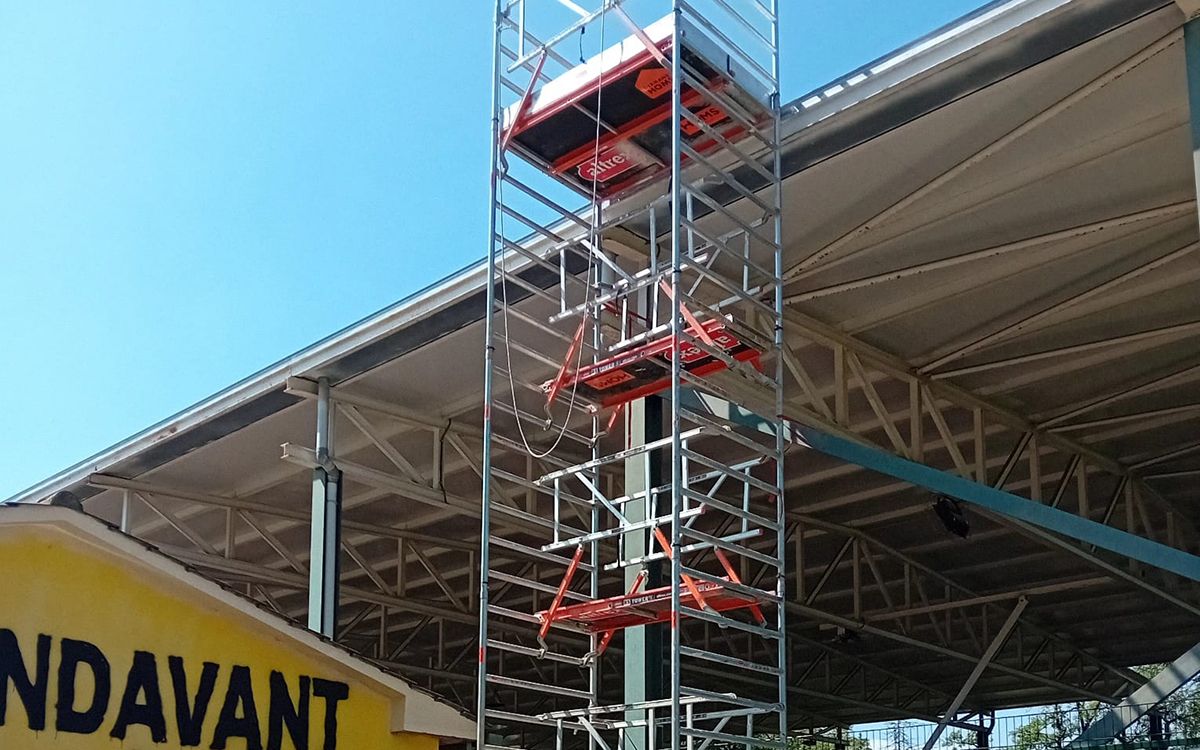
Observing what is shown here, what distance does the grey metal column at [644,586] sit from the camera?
12.5 m

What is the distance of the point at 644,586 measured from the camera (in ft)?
41.0

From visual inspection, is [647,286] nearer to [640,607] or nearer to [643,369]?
[643,369]

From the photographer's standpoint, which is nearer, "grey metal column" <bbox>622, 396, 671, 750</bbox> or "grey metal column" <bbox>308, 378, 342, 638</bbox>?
"grey metal column" <bbox>622, 396, 671, 750</bbox>

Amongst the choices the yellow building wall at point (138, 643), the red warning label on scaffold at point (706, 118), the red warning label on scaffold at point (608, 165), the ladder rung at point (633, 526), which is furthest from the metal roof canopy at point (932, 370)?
the yellow building wall at point (138, 643)

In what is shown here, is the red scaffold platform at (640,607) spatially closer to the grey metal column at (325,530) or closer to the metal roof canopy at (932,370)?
the metal roof canopy at (932,370)

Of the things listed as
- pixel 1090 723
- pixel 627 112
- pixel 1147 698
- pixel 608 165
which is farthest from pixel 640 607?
pixel 1090 723

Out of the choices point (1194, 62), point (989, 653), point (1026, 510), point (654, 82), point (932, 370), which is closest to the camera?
point (1194, 62)

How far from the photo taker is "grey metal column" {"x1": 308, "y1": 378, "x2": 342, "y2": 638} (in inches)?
666

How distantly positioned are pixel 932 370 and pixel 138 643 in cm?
1127

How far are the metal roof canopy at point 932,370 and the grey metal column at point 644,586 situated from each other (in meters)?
2.57

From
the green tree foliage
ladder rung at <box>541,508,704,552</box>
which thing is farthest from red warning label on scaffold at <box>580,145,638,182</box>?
the green tree foliage

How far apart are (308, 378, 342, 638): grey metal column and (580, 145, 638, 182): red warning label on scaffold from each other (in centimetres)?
522

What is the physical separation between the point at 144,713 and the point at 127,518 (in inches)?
462

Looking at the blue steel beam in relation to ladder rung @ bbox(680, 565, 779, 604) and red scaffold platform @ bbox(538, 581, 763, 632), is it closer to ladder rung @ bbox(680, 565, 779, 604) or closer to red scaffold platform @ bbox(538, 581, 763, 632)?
red scaffold platform @ bbox(538, 581, 763, 632)
